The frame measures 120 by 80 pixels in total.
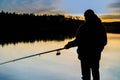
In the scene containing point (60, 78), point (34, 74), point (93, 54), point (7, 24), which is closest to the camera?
point (93, 54)

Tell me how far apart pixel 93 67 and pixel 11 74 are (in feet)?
21.4

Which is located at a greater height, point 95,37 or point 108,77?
point 95,37

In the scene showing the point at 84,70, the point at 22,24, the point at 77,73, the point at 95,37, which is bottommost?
the point at 22,24

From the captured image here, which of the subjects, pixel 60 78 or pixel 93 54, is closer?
pixel 93 54

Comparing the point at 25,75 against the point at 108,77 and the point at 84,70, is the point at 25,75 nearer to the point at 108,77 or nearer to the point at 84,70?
the point at 108,77

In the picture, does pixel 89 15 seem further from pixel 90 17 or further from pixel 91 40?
pixel 91 40

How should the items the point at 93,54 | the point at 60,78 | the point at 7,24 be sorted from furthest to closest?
the point at 7,24 → the point at 60,78 → the point at 93,54

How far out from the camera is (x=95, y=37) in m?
11.0

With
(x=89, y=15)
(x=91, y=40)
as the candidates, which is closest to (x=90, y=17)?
(x=89, y=15)

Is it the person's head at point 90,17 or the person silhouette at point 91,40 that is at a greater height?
the person's head at point 90,17

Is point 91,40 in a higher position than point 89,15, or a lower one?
lower

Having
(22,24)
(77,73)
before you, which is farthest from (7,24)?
(77,73)

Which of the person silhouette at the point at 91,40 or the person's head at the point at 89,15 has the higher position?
the person's head at the point at 89,15

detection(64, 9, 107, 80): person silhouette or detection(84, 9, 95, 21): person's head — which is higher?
detection(84, 9, 95, 21): person's head
